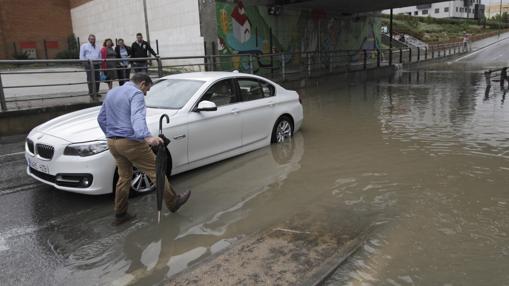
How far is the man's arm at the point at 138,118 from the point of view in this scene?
14.1 ft

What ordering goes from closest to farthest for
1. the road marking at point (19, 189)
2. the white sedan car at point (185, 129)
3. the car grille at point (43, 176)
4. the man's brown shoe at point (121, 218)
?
the man's brown shoe at point (121, 218) < the white sedan car at point (185, 129) < the car grille at point (43, 176) < the road marking at point (19, 189)

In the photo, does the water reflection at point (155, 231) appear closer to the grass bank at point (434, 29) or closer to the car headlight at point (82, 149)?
the car headlight at point (82, 149)

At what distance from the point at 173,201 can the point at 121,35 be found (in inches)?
946

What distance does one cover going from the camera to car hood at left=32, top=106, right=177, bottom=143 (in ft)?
16.8

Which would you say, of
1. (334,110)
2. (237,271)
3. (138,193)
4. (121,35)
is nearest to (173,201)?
(138,193)

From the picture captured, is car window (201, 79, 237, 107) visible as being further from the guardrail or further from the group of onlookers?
the guardrail

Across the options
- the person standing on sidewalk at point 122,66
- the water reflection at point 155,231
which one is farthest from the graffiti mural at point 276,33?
the water reflection at point 155,231

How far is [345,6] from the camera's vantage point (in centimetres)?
2786

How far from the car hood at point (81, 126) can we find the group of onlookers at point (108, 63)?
17.7 ft

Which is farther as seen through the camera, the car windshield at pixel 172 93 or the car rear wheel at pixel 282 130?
the car rear wheel at pixel 282 130

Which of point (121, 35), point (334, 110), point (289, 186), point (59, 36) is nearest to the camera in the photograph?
point (289, 186)

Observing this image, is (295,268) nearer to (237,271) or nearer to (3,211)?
(237,271)

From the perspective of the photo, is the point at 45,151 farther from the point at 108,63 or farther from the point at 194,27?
the point at 194,27

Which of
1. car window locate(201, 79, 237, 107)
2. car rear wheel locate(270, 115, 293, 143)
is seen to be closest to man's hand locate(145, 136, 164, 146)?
car window locate(201, 79, 237, 107)
